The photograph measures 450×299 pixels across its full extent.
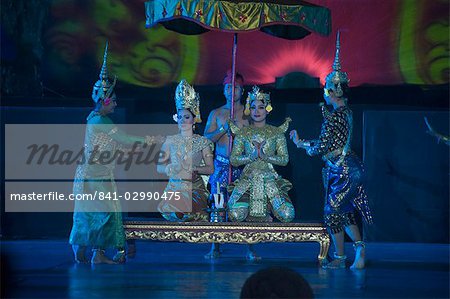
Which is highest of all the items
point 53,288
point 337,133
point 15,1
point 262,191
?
point 15,1

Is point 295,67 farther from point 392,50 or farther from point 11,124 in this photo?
point 11,124

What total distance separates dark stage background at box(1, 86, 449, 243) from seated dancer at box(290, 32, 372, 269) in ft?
8.33

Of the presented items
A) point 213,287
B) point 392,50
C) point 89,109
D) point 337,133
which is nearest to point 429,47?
point 392,50

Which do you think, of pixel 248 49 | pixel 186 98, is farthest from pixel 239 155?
pixel 248 49

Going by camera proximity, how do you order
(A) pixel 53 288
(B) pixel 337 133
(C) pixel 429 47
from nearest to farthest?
(A) pixel 53 288 < (B) pixel 337 133 < (C) pixel 429 47

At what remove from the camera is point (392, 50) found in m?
9.51

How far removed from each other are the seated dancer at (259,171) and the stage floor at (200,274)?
0.51 meters

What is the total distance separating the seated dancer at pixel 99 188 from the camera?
7.19 metres

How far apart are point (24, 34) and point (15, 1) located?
456mm

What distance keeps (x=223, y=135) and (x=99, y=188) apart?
1691 mm

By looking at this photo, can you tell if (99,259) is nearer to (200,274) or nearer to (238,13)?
(200,274)

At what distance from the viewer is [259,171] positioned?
7496 millimetres

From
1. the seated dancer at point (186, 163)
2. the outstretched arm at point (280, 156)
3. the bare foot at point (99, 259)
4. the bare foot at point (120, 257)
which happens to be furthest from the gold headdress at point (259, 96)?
the bare foot at point (99, 259)

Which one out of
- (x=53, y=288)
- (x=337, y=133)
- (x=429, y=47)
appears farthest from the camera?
(x=429, y=47)
